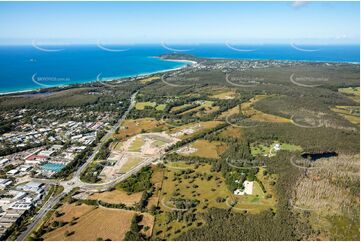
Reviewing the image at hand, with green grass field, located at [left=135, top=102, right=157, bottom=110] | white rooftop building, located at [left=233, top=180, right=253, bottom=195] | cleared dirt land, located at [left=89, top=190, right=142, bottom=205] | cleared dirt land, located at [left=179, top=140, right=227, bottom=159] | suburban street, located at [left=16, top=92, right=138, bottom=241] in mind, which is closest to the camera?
suburban street, located at [left=16, top=92, right=138, bottom=241]

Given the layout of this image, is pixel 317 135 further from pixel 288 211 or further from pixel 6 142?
pixel 6 142

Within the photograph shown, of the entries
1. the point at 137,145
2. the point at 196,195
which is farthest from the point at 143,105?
the point at 196,195

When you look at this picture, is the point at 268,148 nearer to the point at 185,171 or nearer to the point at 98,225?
the point at 185,171

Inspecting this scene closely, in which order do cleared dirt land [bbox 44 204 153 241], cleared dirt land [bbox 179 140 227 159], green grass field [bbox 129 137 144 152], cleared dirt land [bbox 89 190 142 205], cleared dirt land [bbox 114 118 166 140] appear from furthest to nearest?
1. cleared dirt land [bbox 114 118 166 140]
2. green grass field [bbox 129 137 144 152]
3. cleared dirt land [bbox 179 140 227 159]
4. cleared dirt land [bbox 89 190 142 205]
5. cleared dirt land [bbox 44 204 153 241]

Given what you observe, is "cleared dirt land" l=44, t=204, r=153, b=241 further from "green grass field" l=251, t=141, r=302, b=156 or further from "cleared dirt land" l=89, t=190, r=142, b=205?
"green grass field" l=251, t=141, r=302, b=156

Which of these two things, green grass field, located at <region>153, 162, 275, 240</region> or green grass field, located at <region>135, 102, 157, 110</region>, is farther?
green grass field, located at <region>135, 102, 157, 110</region>

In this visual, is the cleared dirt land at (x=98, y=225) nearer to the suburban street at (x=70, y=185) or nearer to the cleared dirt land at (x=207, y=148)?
the suburban street at (x=70, y=185)

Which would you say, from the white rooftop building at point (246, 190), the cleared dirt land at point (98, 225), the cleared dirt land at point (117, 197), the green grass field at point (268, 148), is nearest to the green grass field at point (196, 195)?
the white rooftop building at point (246, 190)

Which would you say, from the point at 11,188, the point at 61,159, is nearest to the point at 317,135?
the point at 61,159

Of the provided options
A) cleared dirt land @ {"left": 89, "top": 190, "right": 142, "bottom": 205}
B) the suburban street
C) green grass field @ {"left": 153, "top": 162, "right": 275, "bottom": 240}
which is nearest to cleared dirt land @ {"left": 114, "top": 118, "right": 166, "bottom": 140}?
the suburban street

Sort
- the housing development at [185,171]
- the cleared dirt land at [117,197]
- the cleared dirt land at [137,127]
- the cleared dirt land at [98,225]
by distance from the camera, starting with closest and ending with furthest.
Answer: the cleared dirt land at [98,225] < the housing development at [185,171] < the cleared dirt land at [117,197] < the cleared dirt land at [137,127]
